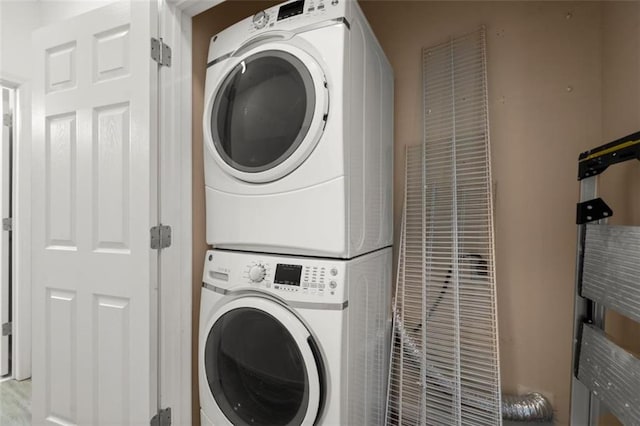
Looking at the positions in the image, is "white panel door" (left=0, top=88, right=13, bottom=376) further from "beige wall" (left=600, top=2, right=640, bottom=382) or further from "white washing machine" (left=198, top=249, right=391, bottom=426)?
"beige wall" (left=600, top=2, right=640, bottom=382)

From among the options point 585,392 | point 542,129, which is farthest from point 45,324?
point 542,129

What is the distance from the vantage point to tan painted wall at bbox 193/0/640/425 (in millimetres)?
1526

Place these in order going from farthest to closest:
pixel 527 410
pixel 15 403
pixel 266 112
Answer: pixel 15 403
pixel 527 410
pixel 266 112

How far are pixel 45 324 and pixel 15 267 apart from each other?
1.39 metres

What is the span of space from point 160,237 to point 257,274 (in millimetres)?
493

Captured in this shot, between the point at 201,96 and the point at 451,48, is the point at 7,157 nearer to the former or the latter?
the point at 201,96

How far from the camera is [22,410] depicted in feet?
6.97

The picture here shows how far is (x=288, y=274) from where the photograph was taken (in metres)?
1.19

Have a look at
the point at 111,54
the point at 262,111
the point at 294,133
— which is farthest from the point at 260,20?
the point at 111,54

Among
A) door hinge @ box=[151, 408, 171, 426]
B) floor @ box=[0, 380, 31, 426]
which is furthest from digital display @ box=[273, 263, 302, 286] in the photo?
floor @ box=[0, 380, 31, 426]

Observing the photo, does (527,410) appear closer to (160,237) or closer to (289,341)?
(289,341)

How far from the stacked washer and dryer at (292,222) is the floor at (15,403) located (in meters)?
1.59

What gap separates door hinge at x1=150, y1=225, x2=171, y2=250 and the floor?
172 centimetres

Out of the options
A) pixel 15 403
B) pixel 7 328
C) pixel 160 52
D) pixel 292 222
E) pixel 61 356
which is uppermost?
pixel 160 52
